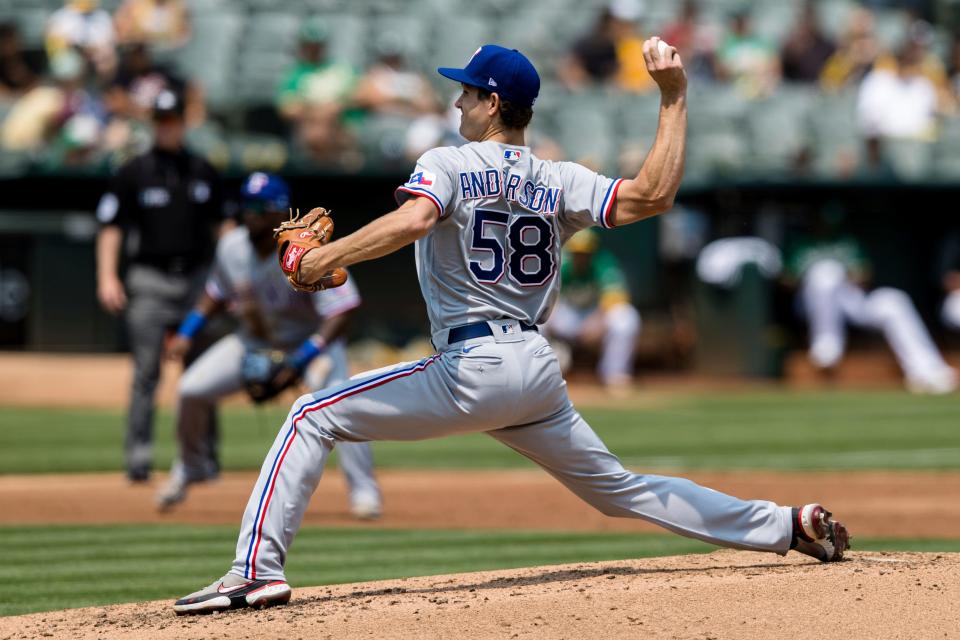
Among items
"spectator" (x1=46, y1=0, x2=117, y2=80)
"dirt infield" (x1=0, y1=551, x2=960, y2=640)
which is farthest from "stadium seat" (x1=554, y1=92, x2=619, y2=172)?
"dirt infield" (x1=0, y1=551, x2=960, y2=640)

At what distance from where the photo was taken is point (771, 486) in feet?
28.1

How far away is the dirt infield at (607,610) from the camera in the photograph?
13.2ft

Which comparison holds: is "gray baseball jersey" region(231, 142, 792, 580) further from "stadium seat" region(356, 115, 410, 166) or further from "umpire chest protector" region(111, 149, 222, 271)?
"stadium seat" region(356, 115, 410, 166)

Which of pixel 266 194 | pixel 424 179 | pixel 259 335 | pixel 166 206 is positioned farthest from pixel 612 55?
pixel 424 179

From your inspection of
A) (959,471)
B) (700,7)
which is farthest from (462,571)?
(700,7)

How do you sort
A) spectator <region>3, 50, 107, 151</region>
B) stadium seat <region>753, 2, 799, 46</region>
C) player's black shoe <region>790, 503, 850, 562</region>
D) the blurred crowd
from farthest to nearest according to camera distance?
stadium seat <region>753, 2, 799, 46</region>, the blurred crowd, spectator <region>3, 50, 107, 151</region>, player's black shoe <region>790, 503, 850, 562</region>

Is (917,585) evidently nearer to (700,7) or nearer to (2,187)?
(2,187)

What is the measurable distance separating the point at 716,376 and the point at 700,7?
577cm

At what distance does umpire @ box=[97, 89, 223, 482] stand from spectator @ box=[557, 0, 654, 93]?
28.5 feet

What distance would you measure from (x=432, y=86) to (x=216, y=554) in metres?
10.6

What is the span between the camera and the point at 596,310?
1502 centimetres

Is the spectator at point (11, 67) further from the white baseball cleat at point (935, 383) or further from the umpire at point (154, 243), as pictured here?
the white baseball cleat at point (935, 383)

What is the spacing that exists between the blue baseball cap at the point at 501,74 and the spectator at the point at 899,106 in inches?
506

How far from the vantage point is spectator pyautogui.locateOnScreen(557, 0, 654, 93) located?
672 inches
